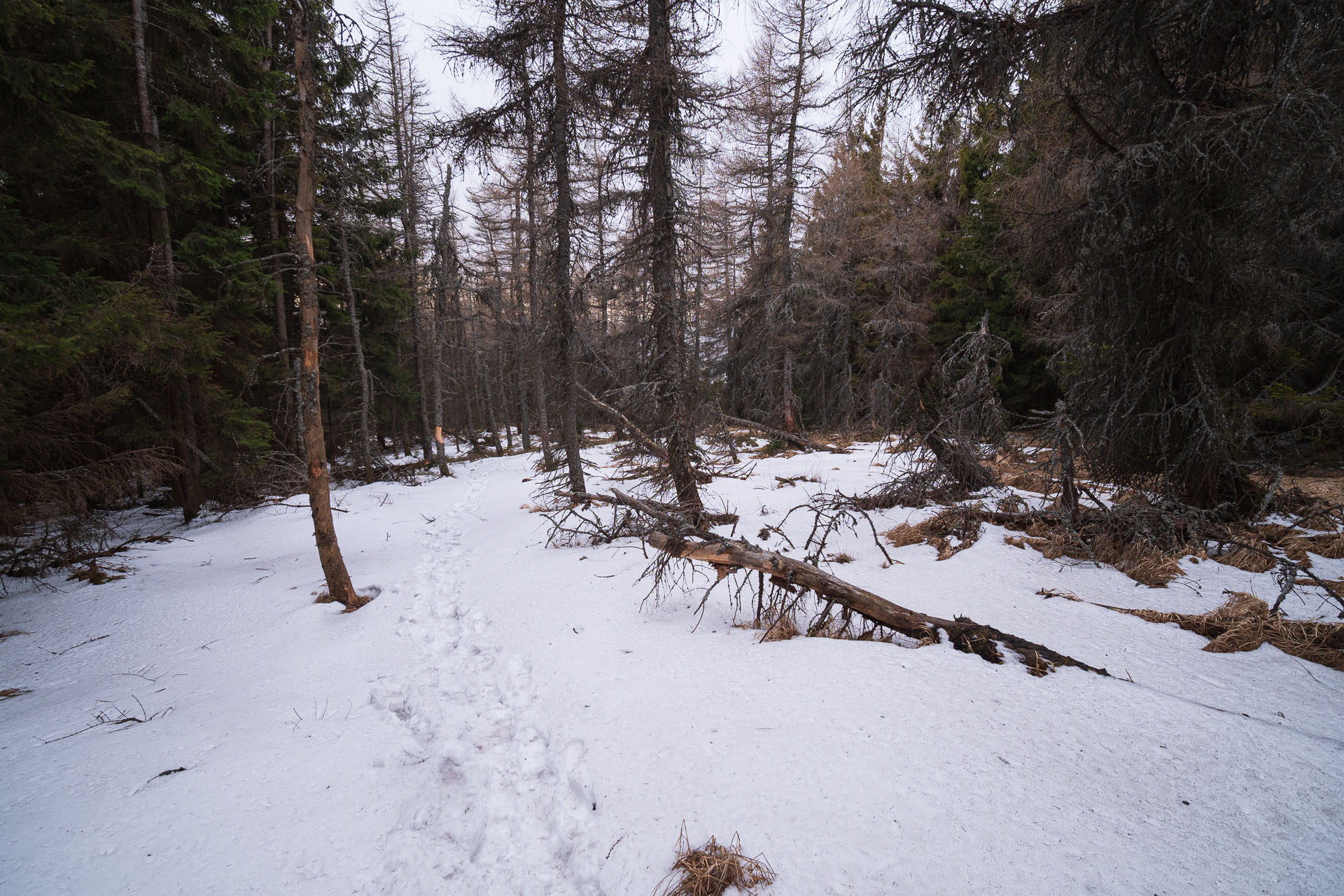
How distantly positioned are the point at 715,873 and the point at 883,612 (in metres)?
2.19

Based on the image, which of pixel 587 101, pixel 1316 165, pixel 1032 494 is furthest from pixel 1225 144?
pixel 587 101

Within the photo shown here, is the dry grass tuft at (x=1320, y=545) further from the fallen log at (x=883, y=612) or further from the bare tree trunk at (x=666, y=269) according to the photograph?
the bare tree trunk at (x=666, y=269)

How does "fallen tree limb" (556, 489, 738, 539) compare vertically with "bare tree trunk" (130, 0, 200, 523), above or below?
below

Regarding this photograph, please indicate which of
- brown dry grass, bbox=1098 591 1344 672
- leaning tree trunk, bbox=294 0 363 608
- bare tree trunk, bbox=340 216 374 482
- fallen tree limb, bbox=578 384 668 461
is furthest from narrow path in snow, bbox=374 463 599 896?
bare tree trunk, bbox=340 216 374 482

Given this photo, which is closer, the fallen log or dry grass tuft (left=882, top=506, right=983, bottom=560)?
the fallen log

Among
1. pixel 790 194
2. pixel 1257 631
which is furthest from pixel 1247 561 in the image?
pixel 790 194

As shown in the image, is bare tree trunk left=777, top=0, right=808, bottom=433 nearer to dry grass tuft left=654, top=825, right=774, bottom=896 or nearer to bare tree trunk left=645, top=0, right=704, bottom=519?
bare tree trunk left=645, top=0, right=704, bottom=519

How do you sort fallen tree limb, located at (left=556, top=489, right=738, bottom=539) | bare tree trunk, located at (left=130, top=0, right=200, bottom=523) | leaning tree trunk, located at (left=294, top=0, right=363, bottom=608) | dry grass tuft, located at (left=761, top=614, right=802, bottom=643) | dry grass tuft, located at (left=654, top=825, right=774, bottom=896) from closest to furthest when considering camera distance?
dry grass tuft, located at (left=654, top=825, right=774, bottom=896)
dry grass tuft, located at (left=761, top=614, right=802, bottom=643)
fallen tree limb, located at (left=556, top=489, right=738, bottom=539)
leaning tree trunk, located at (left=294, top=0, right=363, bottom=608)
bare tree trunk, located at (left=130, top=0, right=200, bottom=523)

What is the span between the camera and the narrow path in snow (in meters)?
2.20

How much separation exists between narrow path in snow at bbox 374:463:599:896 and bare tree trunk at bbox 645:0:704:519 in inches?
128

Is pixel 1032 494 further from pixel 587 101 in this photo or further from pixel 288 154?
pixel 288 154

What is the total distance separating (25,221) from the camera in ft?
24.1

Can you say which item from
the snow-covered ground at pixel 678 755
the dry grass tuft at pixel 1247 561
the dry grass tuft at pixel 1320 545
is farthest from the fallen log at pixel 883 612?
the dry grass tuft at pixel 1320 545

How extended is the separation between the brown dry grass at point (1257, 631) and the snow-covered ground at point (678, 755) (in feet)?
0.40
